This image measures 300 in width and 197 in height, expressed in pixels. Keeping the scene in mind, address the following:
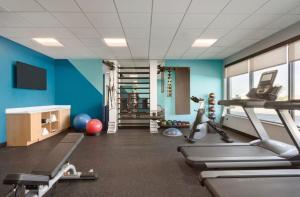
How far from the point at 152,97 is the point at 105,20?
Result: 359 cm

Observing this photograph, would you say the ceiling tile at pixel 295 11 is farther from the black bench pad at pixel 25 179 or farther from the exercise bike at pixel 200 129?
the black bench pad at pixel 25 179

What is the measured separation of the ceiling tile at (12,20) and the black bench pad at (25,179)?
290 cm

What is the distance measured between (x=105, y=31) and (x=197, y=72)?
4.10 m

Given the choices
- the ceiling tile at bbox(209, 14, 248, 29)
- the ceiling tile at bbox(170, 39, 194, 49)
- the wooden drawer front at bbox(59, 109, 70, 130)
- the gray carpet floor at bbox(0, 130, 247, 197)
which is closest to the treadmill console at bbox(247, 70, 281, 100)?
the ceiling tile at bbox(209, 14, 248, 29)

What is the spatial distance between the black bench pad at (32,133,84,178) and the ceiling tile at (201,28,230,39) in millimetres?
3350

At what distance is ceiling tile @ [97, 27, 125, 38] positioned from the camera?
13.0 feet

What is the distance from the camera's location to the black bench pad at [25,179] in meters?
1.60

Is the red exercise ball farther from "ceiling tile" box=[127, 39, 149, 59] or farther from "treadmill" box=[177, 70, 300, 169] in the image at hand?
"treadmill" box=[177, 70, 300, 169]

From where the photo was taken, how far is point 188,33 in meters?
4.21

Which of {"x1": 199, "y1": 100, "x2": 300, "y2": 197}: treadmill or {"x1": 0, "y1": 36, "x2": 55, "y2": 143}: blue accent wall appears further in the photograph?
{"x1": 0, "y1": 36, "x2": 55, "y2": 143}: blue accent wall

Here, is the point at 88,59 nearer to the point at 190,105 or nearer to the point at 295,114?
the point at 190,105

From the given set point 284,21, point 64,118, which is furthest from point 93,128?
point 284,21

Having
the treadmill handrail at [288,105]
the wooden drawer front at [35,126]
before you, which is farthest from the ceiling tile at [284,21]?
the wooden drawer front at [35,126]

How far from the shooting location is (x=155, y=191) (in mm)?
2334
